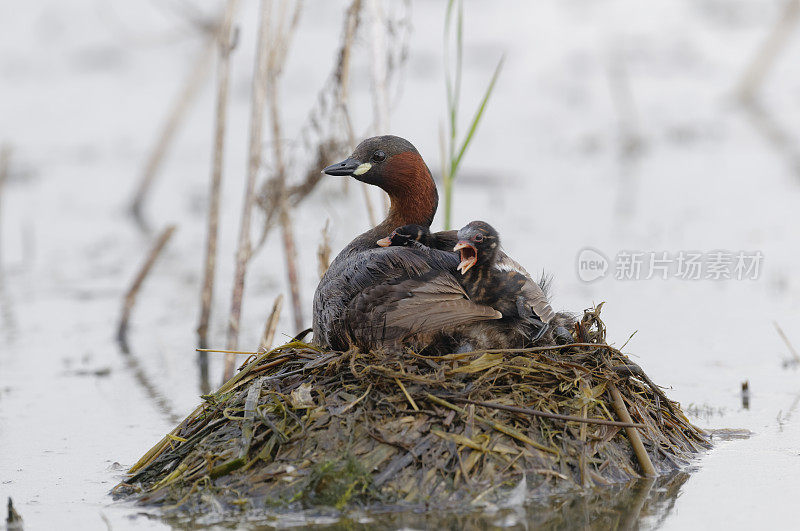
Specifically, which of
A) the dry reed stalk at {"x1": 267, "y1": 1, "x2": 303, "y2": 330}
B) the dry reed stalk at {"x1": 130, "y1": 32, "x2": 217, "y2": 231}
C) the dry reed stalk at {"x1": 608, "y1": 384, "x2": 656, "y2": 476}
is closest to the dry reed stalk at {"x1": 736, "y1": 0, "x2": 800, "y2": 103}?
the dry reed stalk at {"x1": 130, "y1": 32, "x2": 217, "y2": 231}

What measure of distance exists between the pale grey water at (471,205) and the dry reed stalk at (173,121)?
12.7 inches

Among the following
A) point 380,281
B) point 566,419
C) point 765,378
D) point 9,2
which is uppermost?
point 9,2

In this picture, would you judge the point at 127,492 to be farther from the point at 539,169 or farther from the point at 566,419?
the point at 539,169

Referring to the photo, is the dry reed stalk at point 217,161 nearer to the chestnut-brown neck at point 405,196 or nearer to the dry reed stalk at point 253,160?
the dry reed stalk at point 253,160

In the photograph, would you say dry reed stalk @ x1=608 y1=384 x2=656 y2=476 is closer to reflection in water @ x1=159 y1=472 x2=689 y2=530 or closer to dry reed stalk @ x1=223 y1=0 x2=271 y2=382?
reflection in water @ x1=159 y1=472 x2=689 y2=530

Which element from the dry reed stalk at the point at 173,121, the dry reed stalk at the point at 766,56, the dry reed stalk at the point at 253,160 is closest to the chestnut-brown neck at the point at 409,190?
the dry reed stalk at the point at 253,160

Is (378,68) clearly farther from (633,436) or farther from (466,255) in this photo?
(633,436)

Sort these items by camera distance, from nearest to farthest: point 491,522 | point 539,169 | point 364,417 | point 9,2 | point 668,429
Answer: point 491,522
point 364,417
point 668,429
point 539,169
point 9,2

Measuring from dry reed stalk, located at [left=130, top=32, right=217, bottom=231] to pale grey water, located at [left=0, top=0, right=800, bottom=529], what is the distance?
0.32 meters

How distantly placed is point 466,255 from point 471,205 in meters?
9.59

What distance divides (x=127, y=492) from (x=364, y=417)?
3.87ft

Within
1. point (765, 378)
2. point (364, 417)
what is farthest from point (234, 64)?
point (364, 417)

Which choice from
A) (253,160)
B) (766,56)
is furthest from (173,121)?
(766,56)

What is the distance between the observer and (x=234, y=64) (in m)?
23.0
